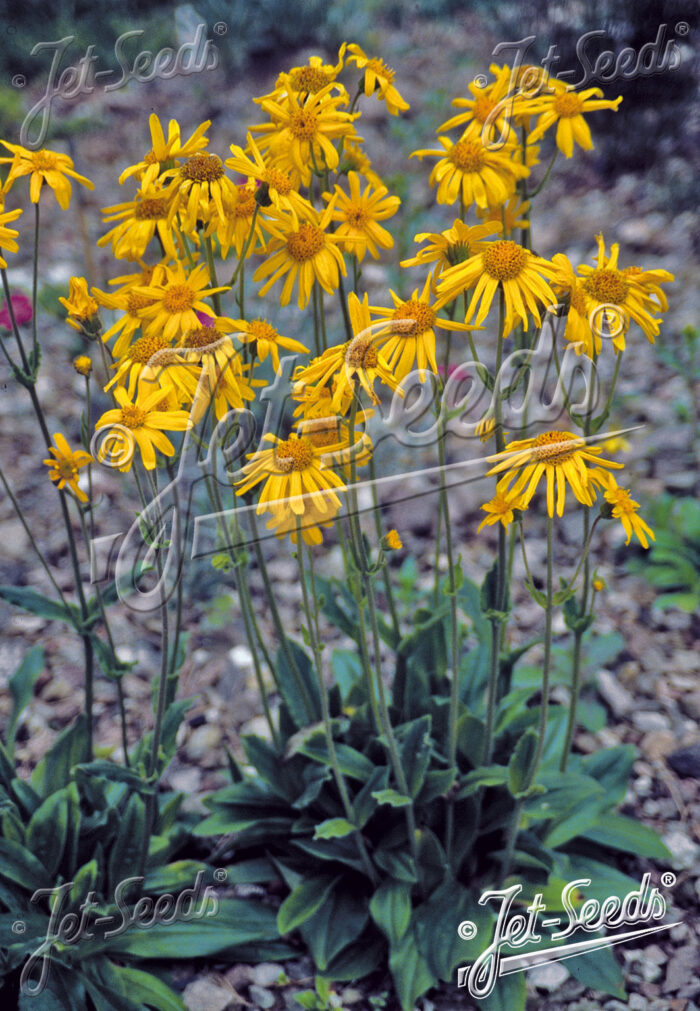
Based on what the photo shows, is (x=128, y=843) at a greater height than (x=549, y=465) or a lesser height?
lesser

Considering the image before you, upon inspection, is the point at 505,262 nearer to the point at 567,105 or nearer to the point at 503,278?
the point at 503,278

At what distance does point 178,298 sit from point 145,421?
27 centimetres

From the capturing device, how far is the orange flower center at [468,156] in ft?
5.99

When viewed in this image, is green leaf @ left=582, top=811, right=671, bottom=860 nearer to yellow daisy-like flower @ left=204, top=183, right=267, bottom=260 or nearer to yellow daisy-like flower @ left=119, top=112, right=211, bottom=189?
yellow daisy-like flower @ left=204, top=183, right=267, bottom=260

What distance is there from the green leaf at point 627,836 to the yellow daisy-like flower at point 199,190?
6.46ft

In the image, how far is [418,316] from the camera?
5.34ft

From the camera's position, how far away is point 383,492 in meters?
4.17

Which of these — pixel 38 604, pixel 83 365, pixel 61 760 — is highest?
pixel 83 365

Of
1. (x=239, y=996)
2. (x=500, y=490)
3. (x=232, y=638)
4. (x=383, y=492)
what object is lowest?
(x=239, y=996)

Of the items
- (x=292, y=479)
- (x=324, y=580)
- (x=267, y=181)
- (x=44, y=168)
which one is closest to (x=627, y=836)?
(x=324, y=580)

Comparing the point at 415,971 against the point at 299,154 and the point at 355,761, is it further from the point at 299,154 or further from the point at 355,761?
the point at 299,154

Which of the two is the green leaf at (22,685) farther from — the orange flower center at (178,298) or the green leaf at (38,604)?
the orange flower center at (178,298)

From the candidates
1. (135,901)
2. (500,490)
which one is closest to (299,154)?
(500,490)

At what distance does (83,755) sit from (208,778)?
0.50m
